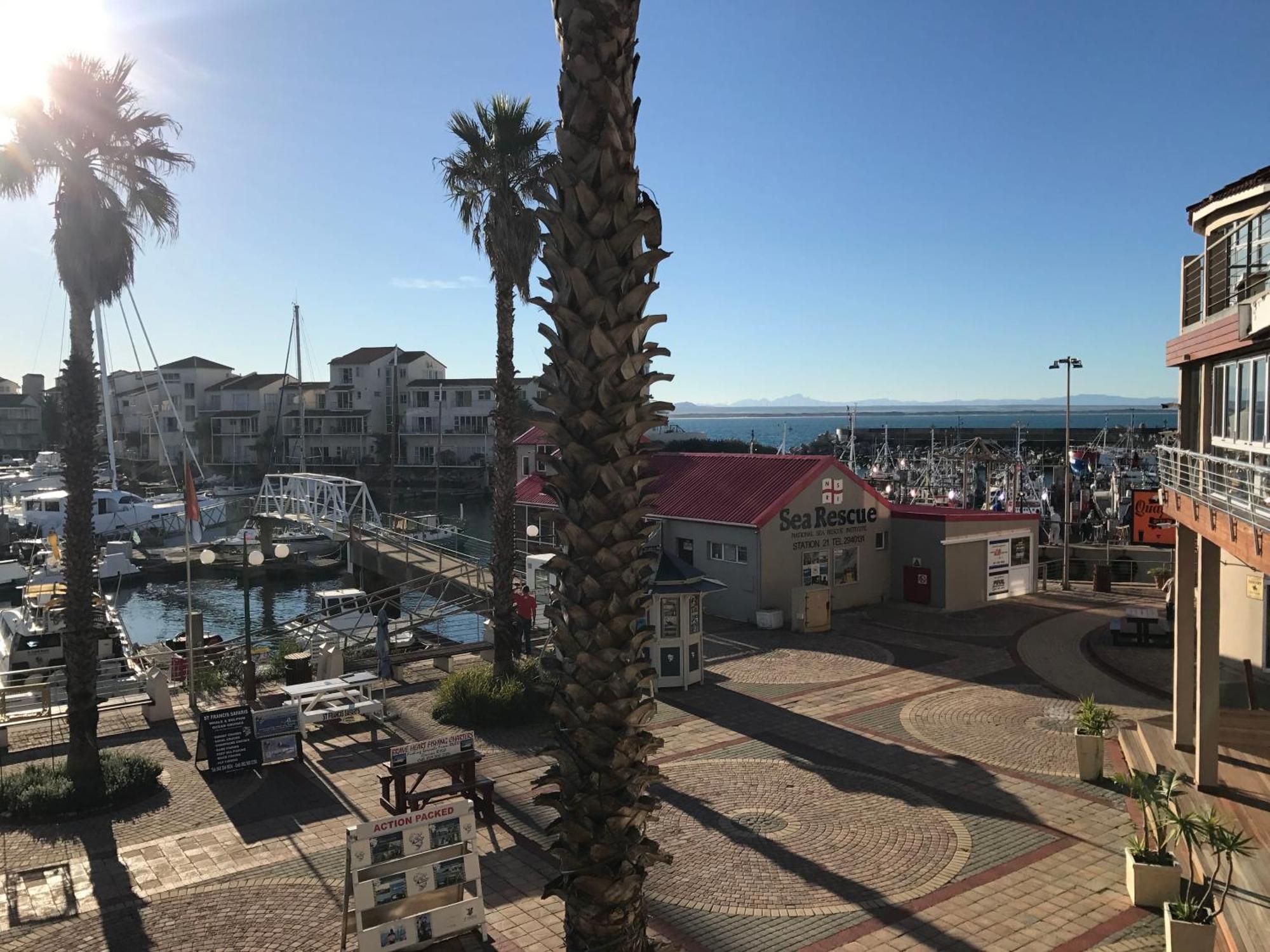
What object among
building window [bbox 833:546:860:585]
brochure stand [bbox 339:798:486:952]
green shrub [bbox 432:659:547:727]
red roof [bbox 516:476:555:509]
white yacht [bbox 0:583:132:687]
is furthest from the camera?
red roof [bbox 516:476:555:509]

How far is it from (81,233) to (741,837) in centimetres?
1312

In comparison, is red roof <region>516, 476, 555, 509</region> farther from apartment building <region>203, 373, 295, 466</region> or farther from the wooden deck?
apartment building <region>203, 373, 295, 466</region>

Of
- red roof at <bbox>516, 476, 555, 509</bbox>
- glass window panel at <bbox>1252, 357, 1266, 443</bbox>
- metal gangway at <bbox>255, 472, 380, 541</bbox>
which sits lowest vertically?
metal gangway at <bbox>255, 472, 380, 541</bbox>

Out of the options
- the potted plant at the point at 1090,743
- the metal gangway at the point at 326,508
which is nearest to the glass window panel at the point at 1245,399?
the potted plant at the point at 1090,743

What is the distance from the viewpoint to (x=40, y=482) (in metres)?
77.6

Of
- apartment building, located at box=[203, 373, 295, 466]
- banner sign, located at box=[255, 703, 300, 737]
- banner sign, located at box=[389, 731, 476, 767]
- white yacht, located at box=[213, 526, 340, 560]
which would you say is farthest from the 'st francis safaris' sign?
apartment building, located at box=[203, 373, 295, 466]

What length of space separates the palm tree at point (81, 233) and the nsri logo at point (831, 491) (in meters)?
18.8

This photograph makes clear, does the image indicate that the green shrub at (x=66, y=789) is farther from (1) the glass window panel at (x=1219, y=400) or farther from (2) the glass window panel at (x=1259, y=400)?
A: (1) the glass window panel at (x=1219, y=400)

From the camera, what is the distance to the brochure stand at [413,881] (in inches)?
345

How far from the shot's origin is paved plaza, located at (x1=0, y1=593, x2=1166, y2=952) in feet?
31.6

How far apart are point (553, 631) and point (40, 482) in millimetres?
87654

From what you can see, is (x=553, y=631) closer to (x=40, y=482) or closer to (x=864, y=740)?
(x=864, y=740)

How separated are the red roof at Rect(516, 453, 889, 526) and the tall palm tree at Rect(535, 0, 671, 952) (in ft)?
65.8

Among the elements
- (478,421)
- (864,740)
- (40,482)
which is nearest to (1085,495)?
(864,740)
